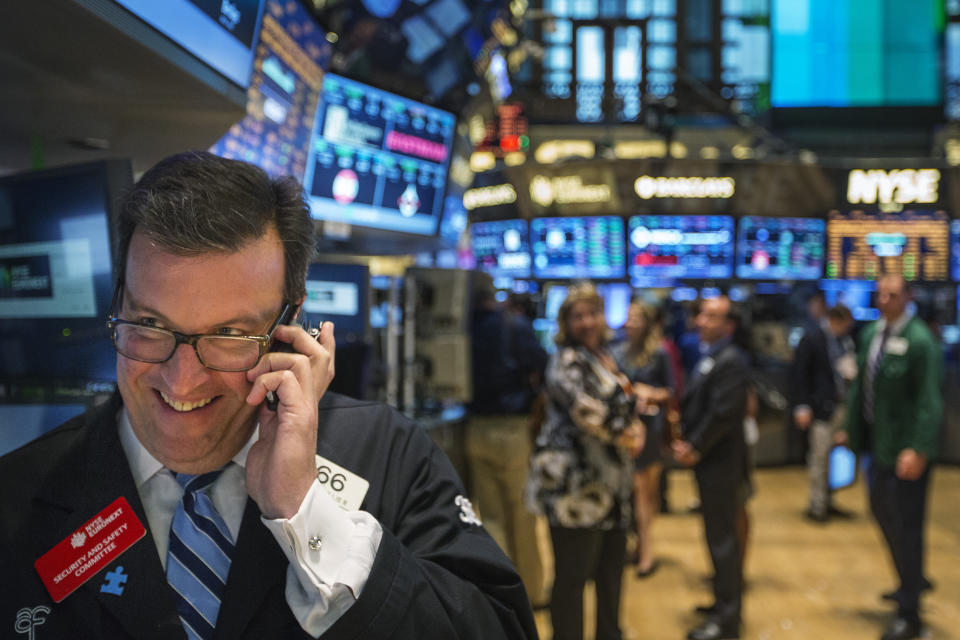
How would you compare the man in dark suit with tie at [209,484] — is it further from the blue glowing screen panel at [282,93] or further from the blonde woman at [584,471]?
the blonde woman at [584,471]

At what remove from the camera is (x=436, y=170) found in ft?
11.8

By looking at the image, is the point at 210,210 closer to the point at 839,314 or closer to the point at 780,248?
the point at 780,248

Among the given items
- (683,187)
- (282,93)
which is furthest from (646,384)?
(282,93)

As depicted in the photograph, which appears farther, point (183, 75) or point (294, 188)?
point (183, 75)

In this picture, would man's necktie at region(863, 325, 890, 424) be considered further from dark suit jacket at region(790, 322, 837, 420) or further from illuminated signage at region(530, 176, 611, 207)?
illuminated signage at region(530, 176, 611, 207)

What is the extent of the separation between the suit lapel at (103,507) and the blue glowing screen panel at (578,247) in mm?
5459

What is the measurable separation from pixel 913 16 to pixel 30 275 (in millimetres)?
9648

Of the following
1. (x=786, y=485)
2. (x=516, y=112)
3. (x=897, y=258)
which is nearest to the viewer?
(x=897, y=258)

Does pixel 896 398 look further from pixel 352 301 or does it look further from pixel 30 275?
pixel 30 275

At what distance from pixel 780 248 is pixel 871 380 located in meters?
2.40

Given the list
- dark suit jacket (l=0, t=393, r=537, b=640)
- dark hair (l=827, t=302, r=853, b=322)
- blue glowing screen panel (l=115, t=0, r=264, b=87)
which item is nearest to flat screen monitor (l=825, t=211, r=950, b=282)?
dark hair (l=827, t=302, r=853, b=322)

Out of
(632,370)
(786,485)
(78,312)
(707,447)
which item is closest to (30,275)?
(78,312)

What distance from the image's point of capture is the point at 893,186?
6414 mm

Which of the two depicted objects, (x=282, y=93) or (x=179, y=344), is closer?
(x=179, y=344)
